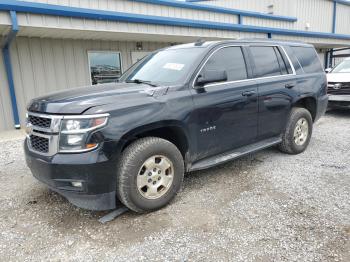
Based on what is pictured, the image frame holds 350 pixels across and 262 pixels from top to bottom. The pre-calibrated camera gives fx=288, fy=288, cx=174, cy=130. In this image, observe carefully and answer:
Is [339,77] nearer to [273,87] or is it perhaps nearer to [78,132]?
[273,87]

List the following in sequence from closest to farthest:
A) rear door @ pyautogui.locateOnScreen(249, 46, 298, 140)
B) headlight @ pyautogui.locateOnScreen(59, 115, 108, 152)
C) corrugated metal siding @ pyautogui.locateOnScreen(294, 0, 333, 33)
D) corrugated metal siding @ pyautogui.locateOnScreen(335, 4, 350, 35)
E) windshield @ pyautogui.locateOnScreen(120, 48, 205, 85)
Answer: headlight @ pyautogui.locateOnScreen(59, 115, 108, 152)
windshield @ pyautogui.locateOnScreen(120, 48, 205, 85)
rear door @ pyautogui.locateOnScreen(249, 46, 298, 140)
corrugated metal siding @ pyautogui.locateOnScreen(294, 0, 333, 33)
corrugated metal siding @ pyautogui.locateOnScreen(335, 4, 350, 35)

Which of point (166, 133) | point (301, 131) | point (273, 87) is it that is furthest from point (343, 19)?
point (166, 133)

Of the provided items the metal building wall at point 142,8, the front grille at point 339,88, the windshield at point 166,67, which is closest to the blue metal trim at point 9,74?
the metal building wall at point 142,8

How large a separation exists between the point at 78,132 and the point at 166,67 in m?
1.61

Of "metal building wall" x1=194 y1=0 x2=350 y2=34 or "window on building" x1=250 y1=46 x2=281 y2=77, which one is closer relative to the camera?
"window on building" x1=250 y1=46 x2=281 y2=77

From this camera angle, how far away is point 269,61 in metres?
4.49

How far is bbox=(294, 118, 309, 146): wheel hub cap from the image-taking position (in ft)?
16.3

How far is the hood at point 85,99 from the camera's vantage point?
277cm

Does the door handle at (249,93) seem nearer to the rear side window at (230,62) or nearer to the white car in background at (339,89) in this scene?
the rear side window at (230,62)

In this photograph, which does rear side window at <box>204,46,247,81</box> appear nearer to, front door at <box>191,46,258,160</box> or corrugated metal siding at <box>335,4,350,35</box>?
front door at <box>191,46,258,160</box>

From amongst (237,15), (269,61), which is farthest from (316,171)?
(237,15)

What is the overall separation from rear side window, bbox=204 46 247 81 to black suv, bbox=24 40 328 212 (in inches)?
0.6

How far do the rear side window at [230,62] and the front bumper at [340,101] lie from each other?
217 inches

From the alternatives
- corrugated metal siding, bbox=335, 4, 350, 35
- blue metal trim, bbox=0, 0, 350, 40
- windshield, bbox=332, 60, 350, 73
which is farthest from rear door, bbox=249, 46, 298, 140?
corrugated metal siding, bbox=335, 4, 350, 35
